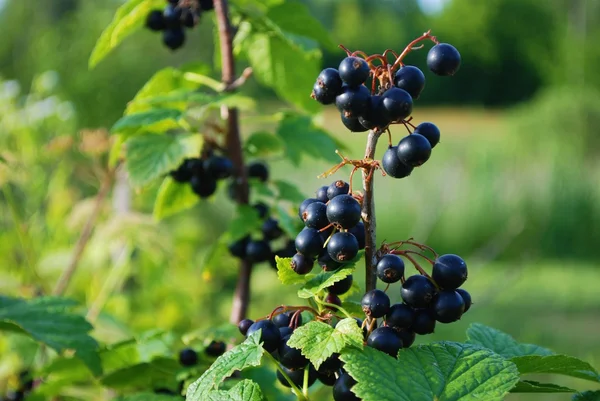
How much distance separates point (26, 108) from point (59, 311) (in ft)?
7.24

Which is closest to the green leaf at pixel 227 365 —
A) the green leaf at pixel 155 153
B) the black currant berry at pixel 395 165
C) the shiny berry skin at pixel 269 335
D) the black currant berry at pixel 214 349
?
the shiny berry skin at pixel 269 335

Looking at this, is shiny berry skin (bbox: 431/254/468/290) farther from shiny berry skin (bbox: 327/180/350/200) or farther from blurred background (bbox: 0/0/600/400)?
blurred background (bbox: 0/0/600/400)

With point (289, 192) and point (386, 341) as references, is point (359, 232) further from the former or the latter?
point (289, 192)

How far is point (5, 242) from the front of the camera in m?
2.53

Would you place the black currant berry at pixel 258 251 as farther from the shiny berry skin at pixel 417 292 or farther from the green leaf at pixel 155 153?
the shiny berry skin at pixel 417 292

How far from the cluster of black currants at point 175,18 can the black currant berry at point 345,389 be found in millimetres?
999

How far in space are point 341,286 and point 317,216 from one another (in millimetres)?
103

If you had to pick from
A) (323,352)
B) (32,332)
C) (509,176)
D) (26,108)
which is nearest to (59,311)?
(32,332)

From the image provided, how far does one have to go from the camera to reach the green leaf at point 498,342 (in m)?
1.00

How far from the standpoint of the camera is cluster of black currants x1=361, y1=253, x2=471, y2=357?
0.81 m

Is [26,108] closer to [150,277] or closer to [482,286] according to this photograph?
[150,277]

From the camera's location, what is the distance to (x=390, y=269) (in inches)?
31.9

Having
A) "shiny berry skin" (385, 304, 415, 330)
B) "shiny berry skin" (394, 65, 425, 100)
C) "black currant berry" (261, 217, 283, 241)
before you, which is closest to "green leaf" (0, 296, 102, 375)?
"black currant berry" (261, 217, 283, 241)

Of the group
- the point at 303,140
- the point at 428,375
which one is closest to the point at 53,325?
the point at 303,140
